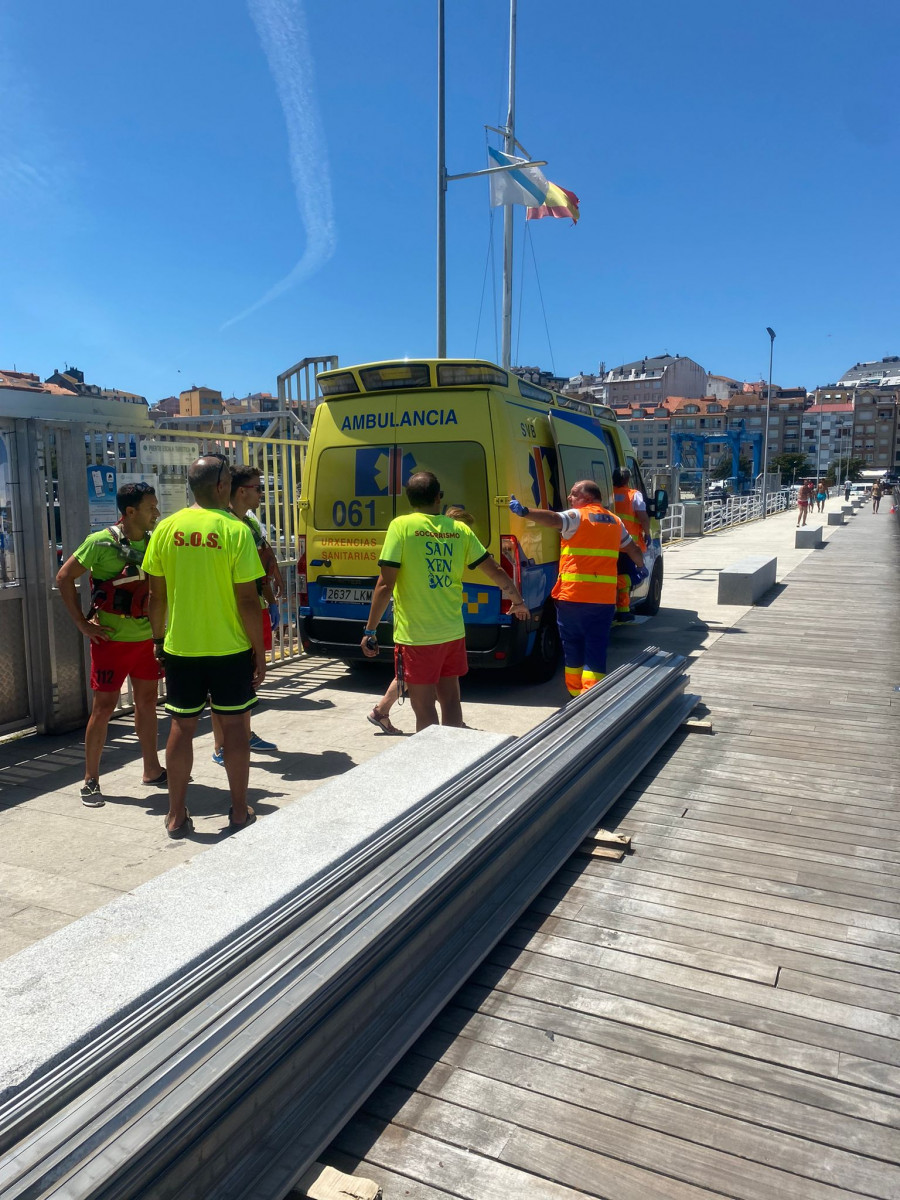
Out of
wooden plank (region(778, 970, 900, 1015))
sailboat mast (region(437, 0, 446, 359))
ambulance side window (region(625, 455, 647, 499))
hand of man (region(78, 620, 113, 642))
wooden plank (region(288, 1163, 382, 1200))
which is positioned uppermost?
sailboat mast (region(437, 0, 446, 359))

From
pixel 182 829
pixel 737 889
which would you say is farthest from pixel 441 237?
pixel 737 889

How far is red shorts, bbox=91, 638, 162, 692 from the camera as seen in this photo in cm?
489

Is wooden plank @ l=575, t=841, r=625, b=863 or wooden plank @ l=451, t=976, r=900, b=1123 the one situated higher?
wooden plank @ l=575, t=841, r=625, b=863

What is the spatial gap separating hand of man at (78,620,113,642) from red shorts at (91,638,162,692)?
38 millimetres

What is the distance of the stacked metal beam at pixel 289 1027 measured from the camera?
5.39ft

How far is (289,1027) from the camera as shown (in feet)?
6.61

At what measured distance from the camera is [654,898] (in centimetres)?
331

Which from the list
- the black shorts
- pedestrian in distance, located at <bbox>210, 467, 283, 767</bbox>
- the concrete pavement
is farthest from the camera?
pedestrian in distance, located at <bbox>210, 467, 283, 767</bbox>

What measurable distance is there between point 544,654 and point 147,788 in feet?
12.0

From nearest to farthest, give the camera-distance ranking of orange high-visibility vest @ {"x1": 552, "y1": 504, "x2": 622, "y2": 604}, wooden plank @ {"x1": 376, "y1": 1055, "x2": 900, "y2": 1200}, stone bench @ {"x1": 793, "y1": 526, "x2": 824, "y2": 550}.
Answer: wooden plank @ {"x1": 376, "y1": 1055, "x2": 900, "y2": 1200}, orange high-visibility vest @ {"x1": 552, "y1": 504, "x2": 622, "y2": 604}, stone bench @ {"x1": 793, "y1": 526, "x2": 824, "y2": 550}

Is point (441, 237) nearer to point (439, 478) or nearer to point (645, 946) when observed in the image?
point (439, 478)

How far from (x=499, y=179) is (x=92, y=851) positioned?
16.3 m

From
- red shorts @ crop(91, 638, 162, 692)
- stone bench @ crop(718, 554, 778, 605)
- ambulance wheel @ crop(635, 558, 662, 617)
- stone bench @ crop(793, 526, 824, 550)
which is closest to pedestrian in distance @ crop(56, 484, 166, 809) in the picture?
red shorts @ crop(91, 638, 162, 692)

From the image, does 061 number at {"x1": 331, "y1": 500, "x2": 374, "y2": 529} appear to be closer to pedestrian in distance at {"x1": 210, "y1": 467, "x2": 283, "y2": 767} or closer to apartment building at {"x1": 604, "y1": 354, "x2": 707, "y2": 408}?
pedestrian in distance at {"x1": 210, "y1": 467, "x2": 283, "y2": 767}
